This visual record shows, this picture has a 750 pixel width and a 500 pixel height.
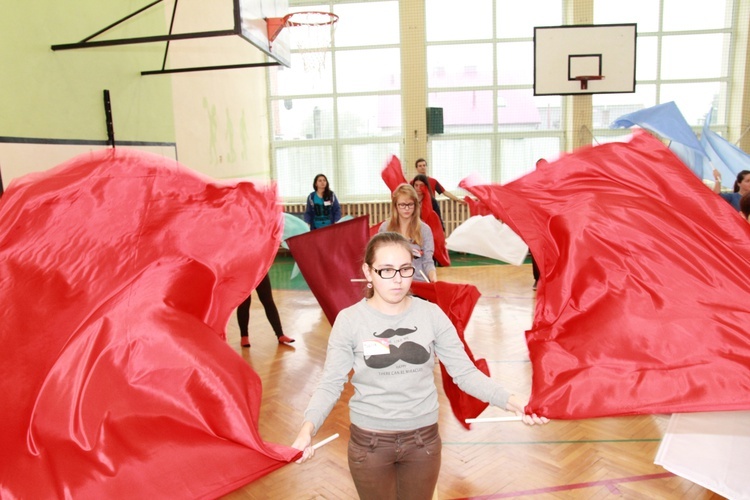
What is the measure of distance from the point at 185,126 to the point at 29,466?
6.94 metres

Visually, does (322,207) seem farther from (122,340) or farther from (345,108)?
(122,340)

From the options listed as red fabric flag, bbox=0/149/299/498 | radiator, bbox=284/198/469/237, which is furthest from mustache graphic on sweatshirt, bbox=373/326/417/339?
radiator, bbox=284/198/469/237

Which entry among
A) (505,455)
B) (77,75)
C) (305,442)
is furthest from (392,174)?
(305,442)

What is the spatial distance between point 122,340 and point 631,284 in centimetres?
214

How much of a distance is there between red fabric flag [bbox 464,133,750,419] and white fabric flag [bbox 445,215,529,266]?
6.19 meters

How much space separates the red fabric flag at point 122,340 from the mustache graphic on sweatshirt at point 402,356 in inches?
15.7

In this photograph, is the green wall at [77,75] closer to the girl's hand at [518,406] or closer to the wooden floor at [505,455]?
the wooden floor at [505,455]

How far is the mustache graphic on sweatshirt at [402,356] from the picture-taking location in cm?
214

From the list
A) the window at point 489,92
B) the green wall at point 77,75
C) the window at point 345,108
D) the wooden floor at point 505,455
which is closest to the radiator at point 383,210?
the window at point 345,108

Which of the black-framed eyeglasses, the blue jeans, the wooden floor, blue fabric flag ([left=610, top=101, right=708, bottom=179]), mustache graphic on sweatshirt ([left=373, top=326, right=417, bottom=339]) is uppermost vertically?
blue fabric flag ([left=610, top=101, right=708, bottom=179])

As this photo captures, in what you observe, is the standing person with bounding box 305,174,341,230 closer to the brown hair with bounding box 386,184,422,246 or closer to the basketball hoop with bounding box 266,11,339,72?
the brown hair with bounding box 386,184,422,246

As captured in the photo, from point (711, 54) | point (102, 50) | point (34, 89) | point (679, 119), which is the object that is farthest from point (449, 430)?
point (711, 54)

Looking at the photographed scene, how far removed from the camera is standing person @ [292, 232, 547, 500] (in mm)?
2143

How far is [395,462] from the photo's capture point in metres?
2.19
